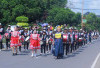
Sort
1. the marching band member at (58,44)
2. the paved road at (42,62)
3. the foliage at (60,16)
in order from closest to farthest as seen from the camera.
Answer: the paved road at (42,62), the marching band member at (58,44), the foliage at (60,16)

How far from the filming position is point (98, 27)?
9069 centimetres

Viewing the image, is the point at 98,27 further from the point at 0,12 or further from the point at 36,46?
the point at 36,46

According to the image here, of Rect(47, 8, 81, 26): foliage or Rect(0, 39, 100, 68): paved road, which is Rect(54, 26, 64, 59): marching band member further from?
Rect(47, 8, 81, 26): foliage

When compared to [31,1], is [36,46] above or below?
below

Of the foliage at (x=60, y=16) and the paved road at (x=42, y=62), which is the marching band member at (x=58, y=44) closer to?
the paved road at (x=42, y=62)

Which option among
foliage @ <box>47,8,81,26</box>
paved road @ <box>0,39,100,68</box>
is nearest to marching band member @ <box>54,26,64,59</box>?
paved road @ <box>0,39,100,68</box>

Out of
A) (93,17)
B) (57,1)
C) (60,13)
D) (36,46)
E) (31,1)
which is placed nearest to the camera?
(36,46)

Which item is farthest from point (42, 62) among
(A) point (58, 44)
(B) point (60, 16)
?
(B) point (60, 16)

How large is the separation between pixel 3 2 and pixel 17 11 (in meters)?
2.86

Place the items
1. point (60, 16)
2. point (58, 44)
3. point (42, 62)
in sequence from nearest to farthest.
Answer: point (42, 62) < point (58, 44) < point (60, 16)

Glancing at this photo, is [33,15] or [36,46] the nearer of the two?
[36,46]

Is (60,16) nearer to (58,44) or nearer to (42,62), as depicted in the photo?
(58,44)

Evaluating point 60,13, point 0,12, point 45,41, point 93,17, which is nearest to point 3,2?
point 0,12

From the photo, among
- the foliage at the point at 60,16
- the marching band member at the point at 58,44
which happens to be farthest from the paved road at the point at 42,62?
the foliage at the point at 60,16
